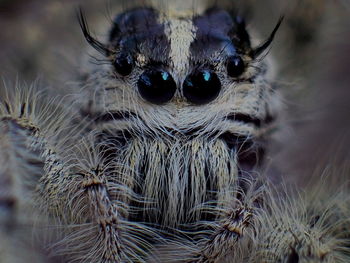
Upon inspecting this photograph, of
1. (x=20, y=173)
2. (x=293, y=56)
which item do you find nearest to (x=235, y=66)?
(x=20, y=173)

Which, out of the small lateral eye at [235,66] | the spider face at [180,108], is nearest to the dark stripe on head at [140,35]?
the spider face at [180,108]

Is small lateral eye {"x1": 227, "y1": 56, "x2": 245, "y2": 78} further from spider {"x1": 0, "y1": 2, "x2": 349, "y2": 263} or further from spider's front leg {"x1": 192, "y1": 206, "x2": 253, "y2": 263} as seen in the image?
spider's front leg {"x1": 192, "y1": 206, "x2": 253, "y2": 263}

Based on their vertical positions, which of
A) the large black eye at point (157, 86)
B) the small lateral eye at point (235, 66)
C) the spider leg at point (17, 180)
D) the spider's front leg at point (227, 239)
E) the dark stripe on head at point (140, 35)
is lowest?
the spider's front leg at point (227, 239)

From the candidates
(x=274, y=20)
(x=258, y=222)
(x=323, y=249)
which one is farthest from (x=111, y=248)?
(x=274, y=20)

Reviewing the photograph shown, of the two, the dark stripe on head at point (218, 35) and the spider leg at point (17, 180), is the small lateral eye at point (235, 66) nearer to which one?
the dark stripe on head at point (218, 35)

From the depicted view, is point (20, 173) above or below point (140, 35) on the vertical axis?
below

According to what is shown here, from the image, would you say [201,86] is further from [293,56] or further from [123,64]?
[293,56]

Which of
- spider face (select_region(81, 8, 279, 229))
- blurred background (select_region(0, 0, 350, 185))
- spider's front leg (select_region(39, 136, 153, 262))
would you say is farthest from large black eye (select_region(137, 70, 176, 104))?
blurred background (select_region(0, 0, 350, 185))
